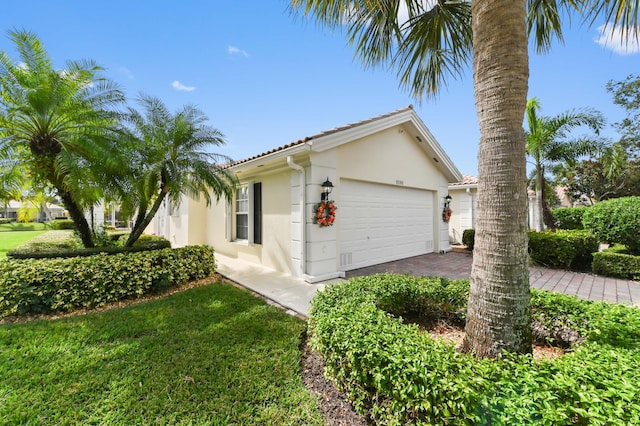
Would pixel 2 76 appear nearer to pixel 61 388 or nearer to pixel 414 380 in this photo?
pixel 61 388

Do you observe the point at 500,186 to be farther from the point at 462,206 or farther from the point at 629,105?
the point at 629,105

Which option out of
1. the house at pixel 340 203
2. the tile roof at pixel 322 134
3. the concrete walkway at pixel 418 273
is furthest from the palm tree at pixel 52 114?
the concrete walkway at pixel 418 273

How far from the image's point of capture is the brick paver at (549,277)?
5.91 metres

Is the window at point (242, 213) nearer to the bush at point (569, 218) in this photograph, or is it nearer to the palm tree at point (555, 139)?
the palm tree at point (555, 139)

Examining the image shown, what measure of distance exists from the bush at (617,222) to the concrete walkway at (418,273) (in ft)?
5.20

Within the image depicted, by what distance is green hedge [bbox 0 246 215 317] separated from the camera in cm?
502

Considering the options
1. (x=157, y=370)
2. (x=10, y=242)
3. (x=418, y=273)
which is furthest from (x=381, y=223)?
(x=10, y=242)

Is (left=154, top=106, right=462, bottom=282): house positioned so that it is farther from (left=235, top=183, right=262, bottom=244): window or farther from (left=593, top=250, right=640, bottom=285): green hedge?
(left=593, top=250, right=640, bottom=285): green hedge

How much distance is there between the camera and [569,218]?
525 inches

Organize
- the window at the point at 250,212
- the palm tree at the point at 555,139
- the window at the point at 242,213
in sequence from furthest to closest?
1. the palm tree at the point at 555,139
2. the window at the point at 242,213
3. the window at the point at 250,212

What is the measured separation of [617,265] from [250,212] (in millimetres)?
10973

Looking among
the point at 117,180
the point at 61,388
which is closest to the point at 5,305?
the point at 117,180

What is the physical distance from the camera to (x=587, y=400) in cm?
162

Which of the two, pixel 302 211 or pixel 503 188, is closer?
pixel 503 188
